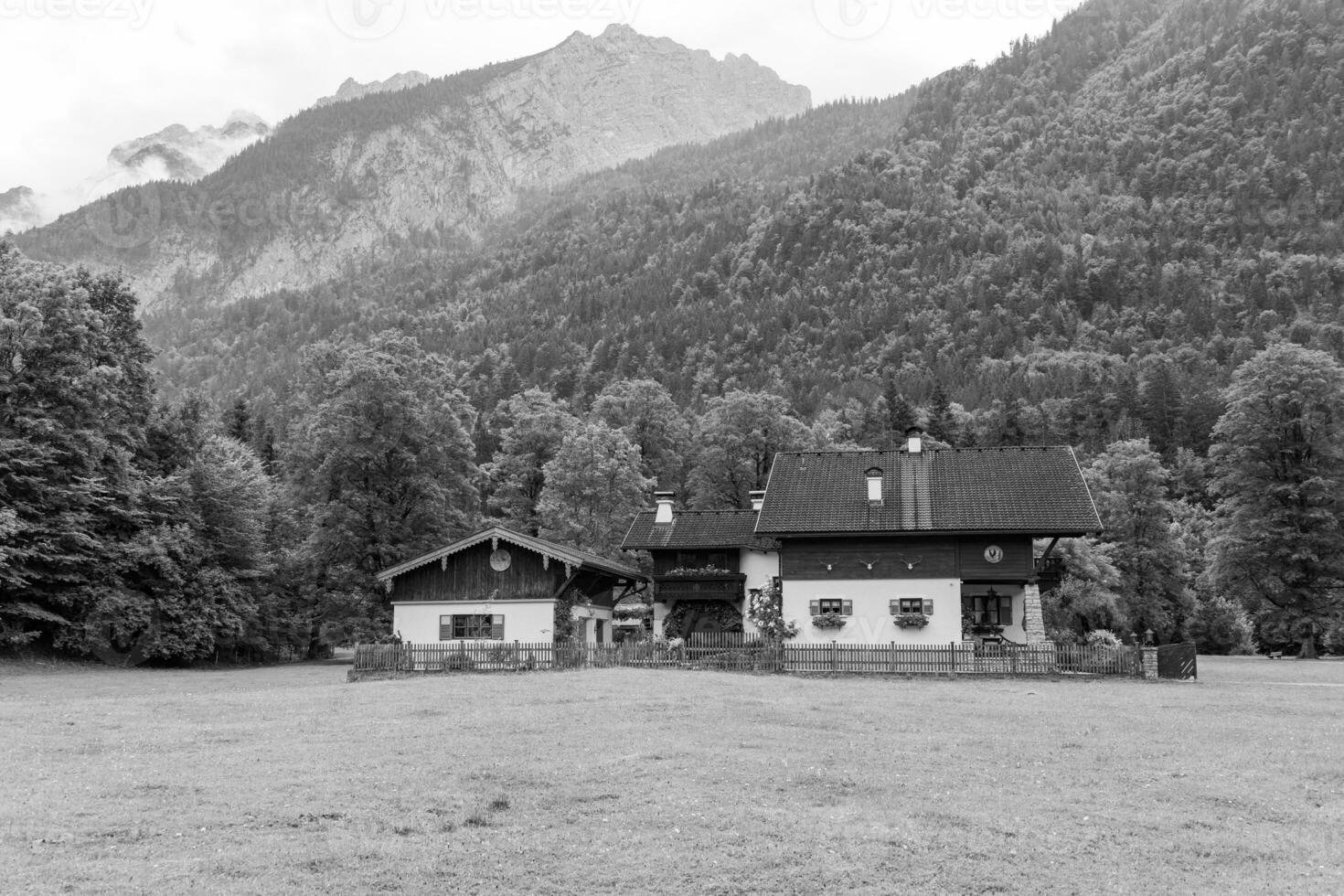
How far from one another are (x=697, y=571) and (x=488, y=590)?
30.9 ft

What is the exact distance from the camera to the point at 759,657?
119 ft

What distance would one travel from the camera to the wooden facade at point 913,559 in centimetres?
4078

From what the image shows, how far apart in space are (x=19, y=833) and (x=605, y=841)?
233 inches

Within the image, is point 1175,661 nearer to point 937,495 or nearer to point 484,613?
point 937,495

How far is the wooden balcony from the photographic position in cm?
4759

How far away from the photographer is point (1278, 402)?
167ft

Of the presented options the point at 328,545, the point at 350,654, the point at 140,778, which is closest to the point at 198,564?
the point at 328,545

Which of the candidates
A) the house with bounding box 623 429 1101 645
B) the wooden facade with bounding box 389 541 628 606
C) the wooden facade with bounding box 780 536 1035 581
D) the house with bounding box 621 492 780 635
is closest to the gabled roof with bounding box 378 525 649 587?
the wooden facade with bounding box 389 541 628 606

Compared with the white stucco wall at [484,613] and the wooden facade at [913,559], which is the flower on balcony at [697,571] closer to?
the wooden facade at [913,559]

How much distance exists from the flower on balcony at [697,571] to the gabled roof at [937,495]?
476 cm

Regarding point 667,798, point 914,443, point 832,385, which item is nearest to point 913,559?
point 914,443

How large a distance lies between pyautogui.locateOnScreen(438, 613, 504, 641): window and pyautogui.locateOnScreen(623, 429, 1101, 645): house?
1053cm

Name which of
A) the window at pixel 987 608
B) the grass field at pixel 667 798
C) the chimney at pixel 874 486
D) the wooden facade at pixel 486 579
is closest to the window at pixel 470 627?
the wooden facade at pixel 486 579

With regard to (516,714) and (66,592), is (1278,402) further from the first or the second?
(66,592)
